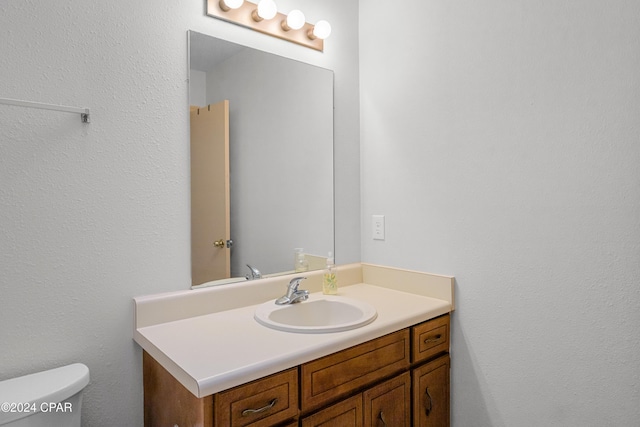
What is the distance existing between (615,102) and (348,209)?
1.11 metres

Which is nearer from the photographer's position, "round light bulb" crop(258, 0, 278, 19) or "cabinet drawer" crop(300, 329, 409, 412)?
"cabinet drawer" crop(300, 329, 409, 412)

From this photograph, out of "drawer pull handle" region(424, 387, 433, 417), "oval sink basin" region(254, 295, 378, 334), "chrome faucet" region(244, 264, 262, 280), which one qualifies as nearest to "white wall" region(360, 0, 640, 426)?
"drawer pull handle" region(424, 387, 433, 417)

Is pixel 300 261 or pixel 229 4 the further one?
pixel 300 261

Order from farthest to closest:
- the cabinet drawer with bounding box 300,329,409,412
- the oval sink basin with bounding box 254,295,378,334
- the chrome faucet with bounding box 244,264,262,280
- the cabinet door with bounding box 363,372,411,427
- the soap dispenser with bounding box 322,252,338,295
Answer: the soap dispenser with bounding box 322,252,338,295, the chrome faucet with bounding box 244,264,262,280, the oval sink basin with bounding box 254,295,378,334, the cabinet door with bounding box 363,372,411,427, the cabinet drawer with bounding box 300,329,409,412

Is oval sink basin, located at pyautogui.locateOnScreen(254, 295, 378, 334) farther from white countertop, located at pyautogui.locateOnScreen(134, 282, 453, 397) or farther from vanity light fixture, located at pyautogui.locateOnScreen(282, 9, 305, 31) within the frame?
vanity light fixture, located at pyautogui.locateOnScreen(282, 9, 305, 31)

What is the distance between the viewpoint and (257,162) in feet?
5.21

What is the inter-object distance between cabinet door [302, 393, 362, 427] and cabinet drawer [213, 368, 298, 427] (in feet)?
0.23

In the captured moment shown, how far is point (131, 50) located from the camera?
1257 millimetres

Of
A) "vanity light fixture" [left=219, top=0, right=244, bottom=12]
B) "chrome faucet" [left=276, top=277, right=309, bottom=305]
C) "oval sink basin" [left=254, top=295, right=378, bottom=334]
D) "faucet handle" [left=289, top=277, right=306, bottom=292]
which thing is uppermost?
"vanity light fixture" [left=219, top=0, right=244, bottom=12]

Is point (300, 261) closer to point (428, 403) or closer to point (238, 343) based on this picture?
point (238, 343)

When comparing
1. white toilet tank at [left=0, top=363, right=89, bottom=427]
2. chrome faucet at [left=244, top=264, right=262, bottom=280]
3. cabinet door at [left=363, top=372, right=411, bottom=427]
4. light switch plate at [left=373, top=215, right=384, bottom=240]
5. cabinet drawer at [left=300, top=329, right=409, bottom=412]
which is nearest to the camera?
Result: white toilet tank at [left=0, top=363, right=89, bottom=427]

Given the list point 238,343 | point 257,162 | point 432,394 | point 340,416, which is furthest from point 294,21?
point 432,394

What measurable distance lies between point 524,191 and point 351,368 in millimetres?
835

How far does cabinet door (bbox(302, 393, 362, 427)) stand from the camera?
3.56ft
